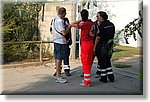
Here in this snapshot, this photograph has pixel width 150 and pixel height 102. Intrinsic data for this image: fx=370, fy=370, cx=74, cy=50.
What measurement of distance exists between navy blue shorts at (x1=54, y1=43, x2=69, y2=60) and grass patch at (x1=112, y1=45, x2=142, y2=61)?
1.78ft

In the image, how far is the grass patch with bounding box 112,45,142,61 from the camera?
12.2 ft

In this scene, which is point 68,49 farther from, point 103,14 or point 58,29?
point 103,14

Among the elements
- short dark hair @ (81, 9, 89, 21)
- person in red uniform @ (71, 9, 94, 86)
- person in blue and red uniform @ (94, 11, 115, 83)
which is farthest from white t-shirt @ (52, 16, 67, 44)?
person in blue and red uniform @ (94, 11, 115, 83)

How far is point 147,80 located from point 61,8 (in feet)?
3.87

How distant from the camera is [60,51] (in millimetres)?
4031

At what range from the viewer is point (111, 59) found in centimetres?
389

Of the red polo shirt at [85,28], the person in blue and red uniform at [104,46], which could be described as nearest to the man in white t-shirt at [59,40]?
the red polo shirt at [85,28]

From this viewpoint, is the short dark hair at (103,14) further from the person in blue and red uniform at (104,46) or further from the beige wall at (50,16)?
the beige wall at (50,16)

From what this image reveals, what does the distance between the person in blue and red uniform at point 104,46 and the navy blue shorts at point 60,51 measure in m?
0.34

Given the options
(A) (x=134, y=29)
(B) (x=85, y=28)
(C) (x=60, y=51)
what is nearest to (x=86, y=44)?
(B) (x=85, y=28)

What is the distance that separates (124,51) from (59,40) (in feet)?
2.36

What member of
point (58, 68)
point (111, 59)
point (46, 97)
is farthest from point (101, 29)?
point (46, 97)

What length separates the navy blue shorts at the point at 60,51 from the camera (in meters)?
4.02

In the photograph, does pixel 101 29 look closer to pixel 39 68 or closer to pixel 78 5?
pixel 78 5
